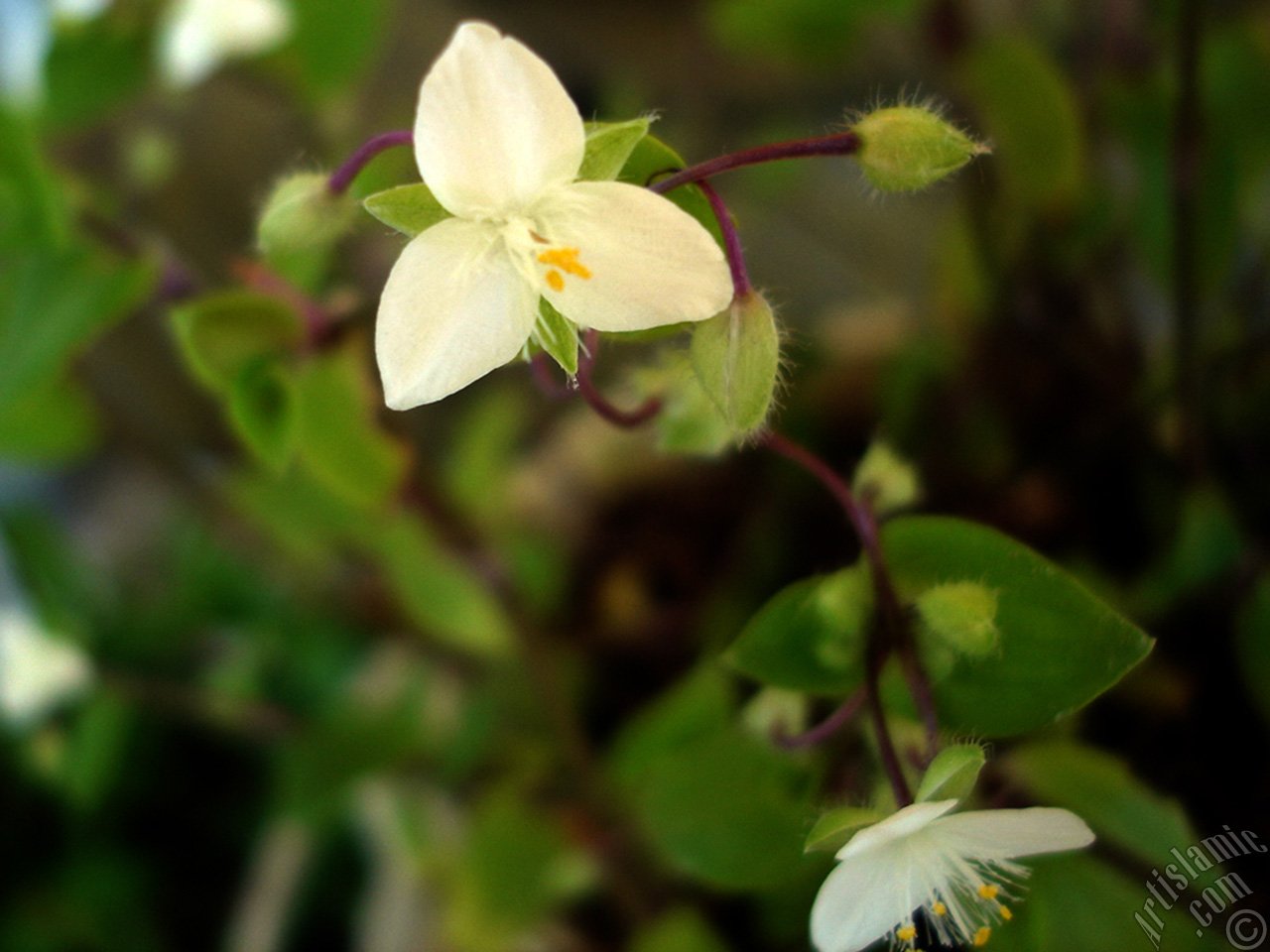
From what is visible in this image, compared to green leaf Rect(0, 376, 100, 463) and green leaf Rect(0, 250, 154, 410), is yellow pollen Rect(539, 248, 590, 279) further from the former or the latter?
green leaf Rect(0, 376, 100, 463)

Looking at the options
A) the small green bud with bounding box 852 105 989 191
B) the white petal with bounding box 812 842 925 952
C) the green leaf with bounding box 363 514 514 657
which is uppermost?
the small green bud with bounding box 852 105 989 191

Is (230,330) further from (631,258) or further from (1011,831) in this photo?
(1011,831)

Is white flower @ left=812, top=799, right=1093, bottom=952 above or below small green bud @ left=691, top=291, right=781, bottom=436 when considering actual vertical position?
below

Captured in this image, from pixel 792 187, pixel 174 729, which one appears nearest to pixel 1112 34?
pixel 792 187

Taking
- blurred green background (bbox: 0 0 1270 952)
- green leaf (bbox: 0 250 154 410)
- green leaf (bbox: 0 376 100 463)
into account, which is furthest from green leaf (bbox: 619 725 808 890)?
green leaf (bbox: 0 376 100 463)

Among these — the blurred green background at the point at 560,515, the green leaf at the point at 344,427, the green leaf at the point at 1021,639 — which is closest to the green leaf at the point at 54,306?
the blurred green background at the point at 560,515

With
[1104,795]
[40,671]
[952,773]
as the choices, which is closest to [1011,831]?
[952,773]

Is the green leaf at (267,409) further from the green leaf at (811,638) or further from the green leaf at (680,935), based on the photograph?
the green leaf at (680,935)
